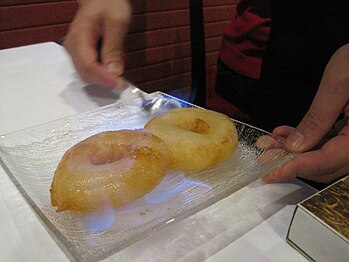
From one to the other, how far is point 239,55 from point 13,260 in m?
1.35

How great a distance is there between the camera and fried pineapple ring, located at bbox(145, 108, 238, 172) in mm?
628

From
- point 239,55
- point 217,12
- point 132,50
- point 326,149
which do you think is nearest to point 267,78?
point 239,55

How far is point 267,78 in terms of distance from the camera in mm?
1197

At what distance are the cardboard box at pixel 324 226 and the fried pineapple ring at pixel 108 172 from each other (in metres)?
0.23

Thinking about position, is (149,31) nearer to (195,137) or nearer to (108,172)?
(195,137)

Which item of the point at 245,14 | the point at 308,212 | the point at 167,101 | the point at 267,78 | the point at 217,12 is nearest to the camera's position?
the point at 308,212

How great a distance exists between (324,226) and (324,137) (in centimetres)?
33

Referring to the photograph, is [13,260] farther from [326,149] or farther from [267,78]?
[267,78]

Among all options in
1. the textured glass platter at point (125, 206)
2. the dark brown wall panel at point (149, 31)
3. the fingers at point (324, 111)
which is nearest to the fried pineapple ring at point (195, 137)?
the textured glass platter at point (125, 206)

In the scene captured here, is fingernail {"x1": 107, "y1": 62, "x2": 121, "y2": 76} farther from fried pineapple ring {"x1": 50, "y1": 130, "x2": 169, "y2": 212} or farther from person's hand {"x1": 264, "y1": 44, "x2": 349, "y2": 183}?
person's hand {"x1": 264, "y1": 44, "x2": 349, "y2": 183}

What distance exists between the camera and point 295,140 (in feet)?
2.28

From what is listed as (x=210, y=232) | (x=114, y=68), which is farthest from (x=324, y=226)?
(x=114, y=68)

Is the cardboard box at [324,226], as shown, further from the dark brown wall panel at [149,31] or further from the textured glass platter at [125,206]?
the dark brown wall panel at [149,31]

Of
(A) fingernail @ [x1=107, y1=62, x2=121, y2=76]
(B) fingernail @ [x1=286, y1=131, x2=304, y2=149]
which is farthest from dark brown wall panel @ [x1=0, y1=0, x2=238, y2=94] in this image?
(B) fingernail @ [x1=286, y1=131, x2=304, y2=149]
